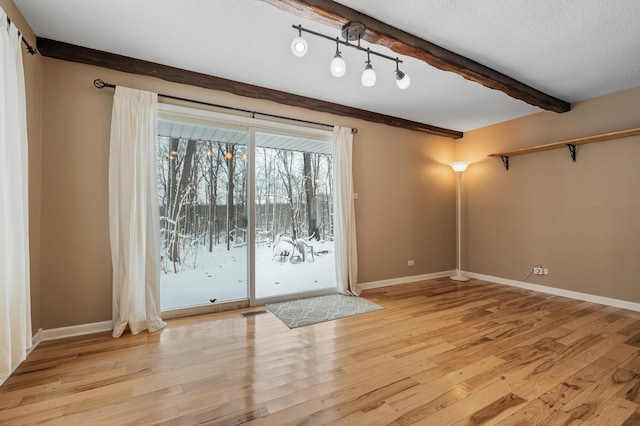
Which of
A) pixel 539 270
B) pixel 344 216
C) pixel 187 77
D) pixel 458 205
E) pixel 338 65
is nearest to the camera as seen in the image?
pixel 338 65

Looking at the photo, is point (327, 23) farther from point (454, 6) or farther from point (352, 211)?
point (352, 211)

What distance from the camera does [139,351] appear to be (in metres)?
2.42

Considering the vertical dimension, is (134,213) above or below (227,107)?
below

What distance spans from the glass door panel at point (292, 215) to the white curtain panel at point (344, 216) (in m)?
0.22

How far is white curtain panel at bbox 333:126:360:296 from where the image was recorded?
4047mm

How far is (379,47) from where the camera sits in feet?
8.77

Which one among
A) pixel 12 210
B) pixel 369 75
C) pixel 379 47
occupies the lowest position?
pixel 12 210

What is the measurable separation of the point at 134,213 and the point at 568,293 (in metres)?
5.50

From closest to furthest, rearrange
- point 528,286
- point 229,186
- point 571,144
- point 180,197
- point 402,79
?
point 402,79 < point 180,197 < point 229,186 < point 571,144 < point 528,286

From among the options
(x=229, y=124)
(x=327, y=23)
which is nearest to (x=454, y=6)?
(x=327, y=23)

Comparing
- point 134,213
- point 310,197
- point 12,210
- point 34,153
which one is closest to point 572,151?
point 310,197

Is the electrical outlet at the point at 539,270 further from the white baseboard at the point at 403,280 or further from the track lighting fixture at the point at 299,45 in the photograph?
the track lighting fixture at the point at 299,45

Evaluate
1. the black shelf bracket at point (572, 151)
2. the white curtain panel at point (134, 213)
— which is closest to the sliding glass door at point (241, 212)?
the white curtain panel at point (134, 213)

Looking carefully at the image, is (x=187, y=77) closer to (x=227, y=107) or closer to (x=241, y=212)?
(x=227, y=107)
